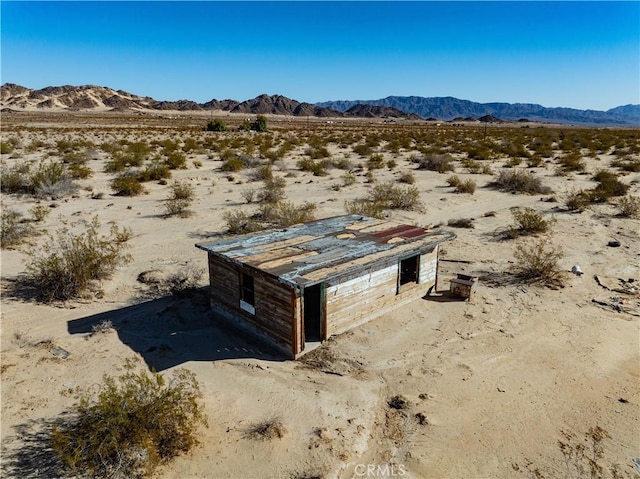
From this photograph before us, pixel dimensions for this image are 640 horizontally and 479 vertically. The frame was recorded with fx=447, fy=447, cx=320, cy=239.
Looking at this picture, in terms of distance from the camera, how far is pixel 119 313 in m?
8.20

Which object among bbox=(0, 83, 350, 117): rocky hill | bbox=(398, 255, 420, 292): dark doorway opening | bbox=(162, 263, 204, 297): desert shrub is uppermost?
bbox=(0, 83, 350, 117): rocky hill

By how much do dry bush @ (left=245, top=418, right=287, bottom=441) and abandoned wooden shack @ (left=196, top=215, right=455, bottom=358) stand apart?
147 cm

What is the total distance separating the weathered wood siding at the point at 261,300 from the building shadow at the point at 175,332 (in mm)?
262

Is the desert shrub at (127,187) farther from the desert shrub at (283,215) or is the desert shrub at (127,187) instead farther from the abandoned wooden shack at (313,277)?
the abandoned wooden shack at (313,277)

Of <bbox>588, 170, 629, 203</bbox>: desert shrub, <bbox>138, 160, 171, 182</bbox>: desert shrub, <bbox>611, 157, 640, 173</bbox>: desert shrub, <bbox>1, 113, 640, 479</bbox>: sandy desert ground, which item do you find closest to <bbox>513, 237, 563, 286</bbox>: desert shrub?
<bbox>1, 113, 640, 479</bbox>: sandy desert ground

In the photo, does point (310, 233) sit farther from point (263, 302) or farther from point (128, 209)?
point (128, 209)

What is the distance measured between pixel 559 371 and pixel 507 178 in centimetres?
1553

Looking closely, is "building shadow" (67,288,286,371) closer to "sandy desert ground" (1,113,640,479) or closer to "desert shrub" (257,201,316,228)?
"sandy desert ground" (1,113,640,479)

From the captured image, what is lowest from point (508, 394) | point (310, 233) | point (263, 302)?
point (508, 394)

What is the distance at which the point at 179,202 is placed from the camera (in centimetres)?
1488

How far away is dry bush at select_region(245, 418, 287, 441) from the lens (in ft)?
17.0

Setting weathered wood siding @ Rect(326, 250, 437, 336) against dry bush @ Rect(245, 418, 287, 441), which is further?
weathered wood siding @ Rect(326, 250, 437, 336)

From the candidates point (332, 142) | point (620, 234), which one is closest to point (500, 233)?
point (620, 234)

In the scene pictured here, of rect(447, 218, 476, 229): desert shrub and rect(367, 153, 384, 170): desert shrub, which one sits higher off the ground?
rect(367, 153, 384, 170): desert shrub
